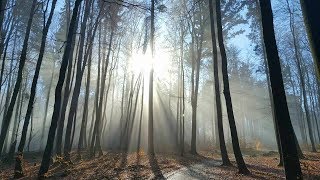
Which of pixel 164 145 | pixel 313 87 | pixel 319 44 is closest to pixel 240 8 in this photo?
pixel 164 145

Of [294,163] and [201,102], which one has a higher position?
[201,102]

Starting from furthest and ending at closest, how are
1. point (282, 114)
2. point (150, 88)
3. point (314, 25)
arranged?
1. point (150, 88)
2. point (282, 114)
3. point (314, 25)

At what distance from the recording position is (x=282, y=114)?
7590 mm

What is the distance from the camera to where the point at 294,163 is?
7422 mm

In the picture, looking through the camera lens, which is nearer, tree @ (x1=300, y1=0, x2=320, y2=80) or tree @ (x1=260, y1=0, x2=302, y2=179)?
tree @ (x1=300, y1=0, x2=320, y2=80)

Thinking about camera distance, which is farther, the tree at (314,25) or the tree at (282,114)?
the tree at (282,114)

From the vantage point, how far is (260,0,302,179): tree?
743cm

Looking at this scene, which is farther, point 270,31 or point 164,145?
point 164,145

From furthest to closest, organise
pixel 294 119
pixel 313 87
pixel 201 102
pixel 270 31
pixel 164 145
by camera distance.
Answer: pixel 294 119
pixel 201 102
pixel 313 87
pixel 164 145
pixel 270 31

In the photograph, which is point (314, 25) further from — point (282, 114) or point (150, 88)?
point (150, 88)

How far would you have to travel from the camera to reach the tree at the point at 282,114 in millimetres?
7426

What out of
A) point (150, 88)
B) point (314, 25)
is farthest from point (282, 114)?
point (150, 88)

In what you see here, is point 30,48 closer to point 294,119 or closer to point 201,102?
point 201,102

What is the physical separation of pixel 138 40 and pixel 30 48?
12509 millimetres
